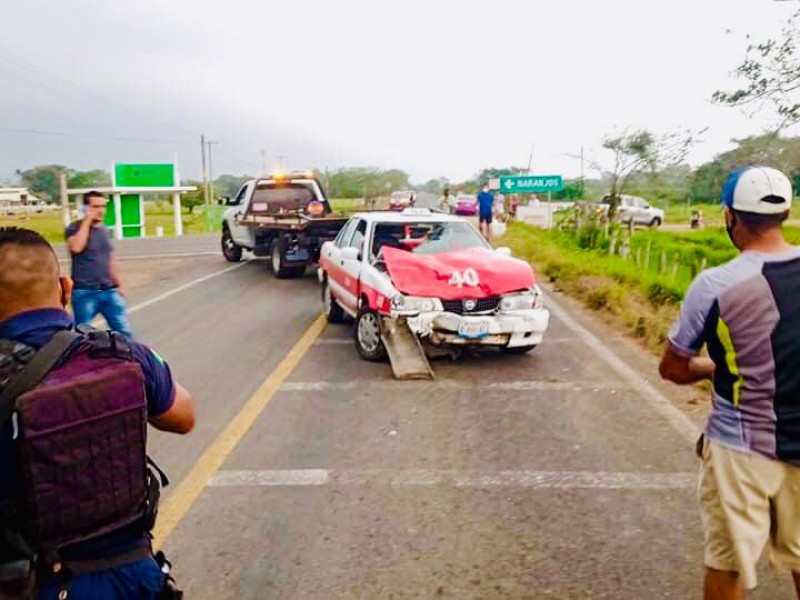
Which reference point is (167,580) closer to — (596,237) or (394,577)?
(394,577)

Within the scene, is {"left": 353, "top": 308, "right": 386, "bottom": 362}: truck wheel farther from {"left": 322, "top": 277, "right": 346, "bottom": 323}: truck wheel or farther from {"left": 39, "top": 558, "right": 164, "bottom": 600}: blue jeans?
{"left": 39, "top": 558, "right": 164, "bottom": 600}: blue jeans

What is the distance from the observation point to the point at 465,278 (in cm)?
798

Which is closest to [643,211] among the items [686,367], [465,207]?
[465,207]

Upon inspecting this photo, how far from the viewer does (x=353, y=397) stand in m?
6.95

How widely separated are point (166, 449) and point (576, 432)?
3008mm

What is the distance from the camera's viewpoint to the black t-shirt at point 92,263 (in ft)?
25.2

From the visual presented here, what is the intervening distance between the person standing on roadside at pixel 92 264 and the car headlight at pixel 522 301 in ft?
12.8

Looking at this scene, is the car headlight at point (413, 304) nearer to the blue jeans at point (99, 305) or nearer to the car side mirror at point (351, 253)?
the car side mirror at point (351, 253)

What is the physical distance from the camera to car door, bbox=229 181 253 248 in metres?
17.6

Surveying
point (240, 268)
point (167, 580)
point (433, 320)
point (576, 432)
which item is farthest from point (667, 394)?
point (240, 268)

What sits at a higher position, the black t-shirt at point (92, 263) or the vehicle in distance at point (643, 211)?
the black t-shirt at point (92, 263)

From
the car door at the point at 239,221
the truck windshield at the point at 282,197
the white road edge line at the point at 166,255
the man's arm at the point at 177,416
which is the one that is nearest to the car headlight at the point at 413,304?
the man's arm at the point at 177,416

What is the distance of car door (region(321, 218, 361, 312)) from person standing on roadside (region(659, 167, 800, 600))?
6.37 meters

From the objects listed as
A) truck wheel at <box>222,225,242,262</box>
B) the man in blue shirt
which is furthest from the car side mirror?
truck wheel at <box>222,225,242,262</box>
